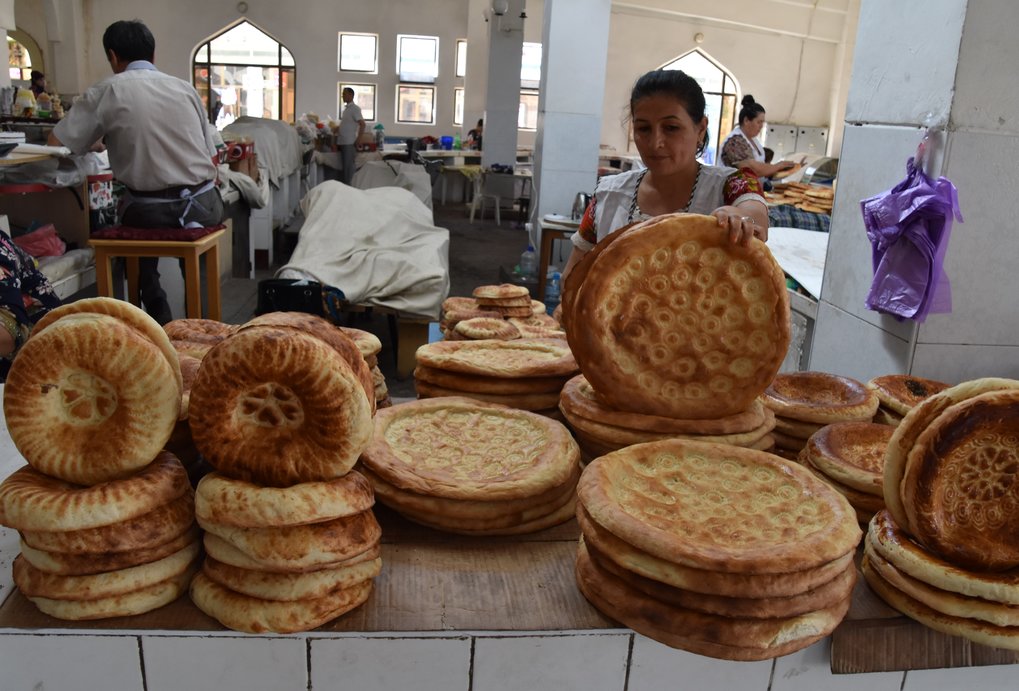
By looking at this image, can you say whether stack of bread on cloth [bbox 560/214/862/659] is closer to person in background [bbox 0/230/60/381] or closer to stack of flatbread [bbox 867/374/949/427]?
stack of flatbread [bbox 867/374/949/427]

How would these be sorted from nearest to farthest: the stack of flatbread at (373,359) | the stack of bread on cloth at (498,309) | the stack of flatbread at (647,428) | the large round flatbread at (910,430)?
the large round flatbread at (910,430), the stack of flatbread at (647,428), the stack of flatbread at (373,359), the stack of bread on cloth at (498,309)

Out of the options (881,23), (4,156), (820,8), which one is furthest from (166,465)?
(820,8)

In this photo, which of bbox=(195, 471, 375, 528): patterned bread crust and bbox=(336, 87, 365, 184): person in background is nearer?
bbox=(195, 471, 375, 528): patterned bread crust

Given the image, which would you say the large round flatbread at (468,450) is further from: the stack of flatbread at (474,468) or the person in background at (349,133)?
the person in background at (349,133)

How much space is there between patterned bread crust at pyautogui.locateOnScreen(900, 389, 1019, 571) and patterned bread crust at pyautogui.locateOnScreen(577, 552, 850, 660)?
0.23 m

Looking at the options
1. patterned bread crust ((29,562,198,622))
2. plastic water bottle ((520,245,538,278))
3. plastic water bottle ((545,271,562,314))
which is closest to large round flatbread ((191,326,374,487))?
patterned bread crust ((29,562,198,622))

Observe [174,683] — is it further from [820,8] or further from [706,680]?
[820,8]

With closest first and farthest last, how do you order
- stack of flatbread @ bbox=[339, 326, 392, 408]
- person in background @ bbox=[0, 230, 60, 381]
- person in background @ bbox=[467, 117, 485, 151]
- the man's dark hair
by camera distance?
stack of flatbread @ bbox=[339, 326, 392, 408] < person in background @ bbox=[0, 230, 60, 381] < the man's dark hair < person in background @ bbox=[467, 117, 485, 151]

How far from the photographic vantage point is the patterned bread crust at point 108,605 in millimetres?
1186

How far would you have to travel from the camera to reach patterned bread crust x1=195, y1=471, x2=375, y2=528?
1.15m

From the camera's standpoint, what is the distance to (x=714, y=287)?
1714 mm

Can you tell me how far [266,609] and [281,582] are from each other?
47 mm

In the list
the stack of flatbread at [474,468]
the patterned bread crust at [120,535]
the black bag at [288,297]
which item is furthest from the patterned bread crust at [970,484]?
the black bag at [288,297]

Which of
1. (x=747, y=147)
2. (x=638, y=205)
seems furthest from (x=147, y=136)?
(x=747, y=147)
